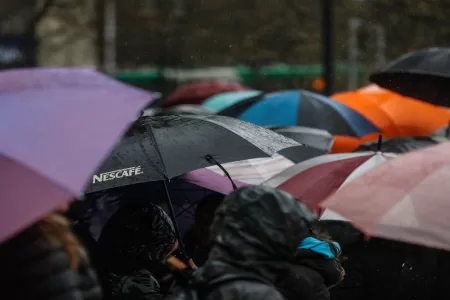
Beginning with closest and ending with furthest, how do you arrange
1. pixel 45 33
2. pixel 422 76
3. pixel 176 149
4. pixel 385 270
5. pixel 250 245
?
pixel 250 245, pixel 385 270, pixel 176 149, pixel 422 76, pixel 45 33

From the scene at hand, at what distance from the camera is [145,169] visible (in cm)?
505

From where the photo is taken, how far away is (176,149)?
5156 mm

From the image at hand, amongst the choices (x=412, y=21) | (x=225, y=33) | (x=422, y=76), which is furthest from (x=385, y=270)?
(x=225, y=33)

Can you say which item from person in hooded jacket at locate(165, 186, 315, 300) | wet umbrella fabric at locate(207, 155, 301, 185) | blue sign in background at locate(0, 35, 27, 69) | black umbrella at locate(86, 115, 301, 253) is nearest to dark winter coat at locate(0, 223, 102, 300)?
person in hooded jacket at locate(165, 186, 315, 300)

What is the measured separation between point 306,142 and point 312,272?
3339 mm

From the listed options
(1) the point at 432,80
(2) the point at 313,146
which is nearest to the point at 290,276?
(2) the point at 313,146

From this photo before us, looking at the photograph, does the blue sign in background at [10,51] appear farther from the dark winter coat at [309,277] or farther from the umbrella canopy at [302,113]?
the dark winter coat at [309,277]

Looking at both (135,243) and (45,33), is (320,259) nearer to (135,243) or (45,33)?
(135,243)

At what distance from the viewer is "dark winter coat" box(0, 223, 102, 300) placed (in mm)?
2961

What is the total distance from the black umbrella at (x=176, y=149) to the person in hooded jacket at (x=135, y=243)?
494 mm

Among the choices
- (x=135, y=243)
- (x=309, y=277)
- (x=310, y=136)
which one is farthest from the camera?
(x=310, y=136)

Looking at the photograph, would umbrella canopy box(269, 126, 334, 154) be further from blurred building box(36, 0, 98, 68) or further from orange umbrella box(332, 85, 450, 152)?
blurred building box(36, 0, 98, 68)

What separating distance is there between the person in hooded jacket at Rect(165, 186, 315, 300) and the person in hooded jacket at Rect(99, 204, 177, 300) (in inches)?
39.4

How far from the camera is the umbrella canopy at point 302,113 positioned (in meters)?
8.49
